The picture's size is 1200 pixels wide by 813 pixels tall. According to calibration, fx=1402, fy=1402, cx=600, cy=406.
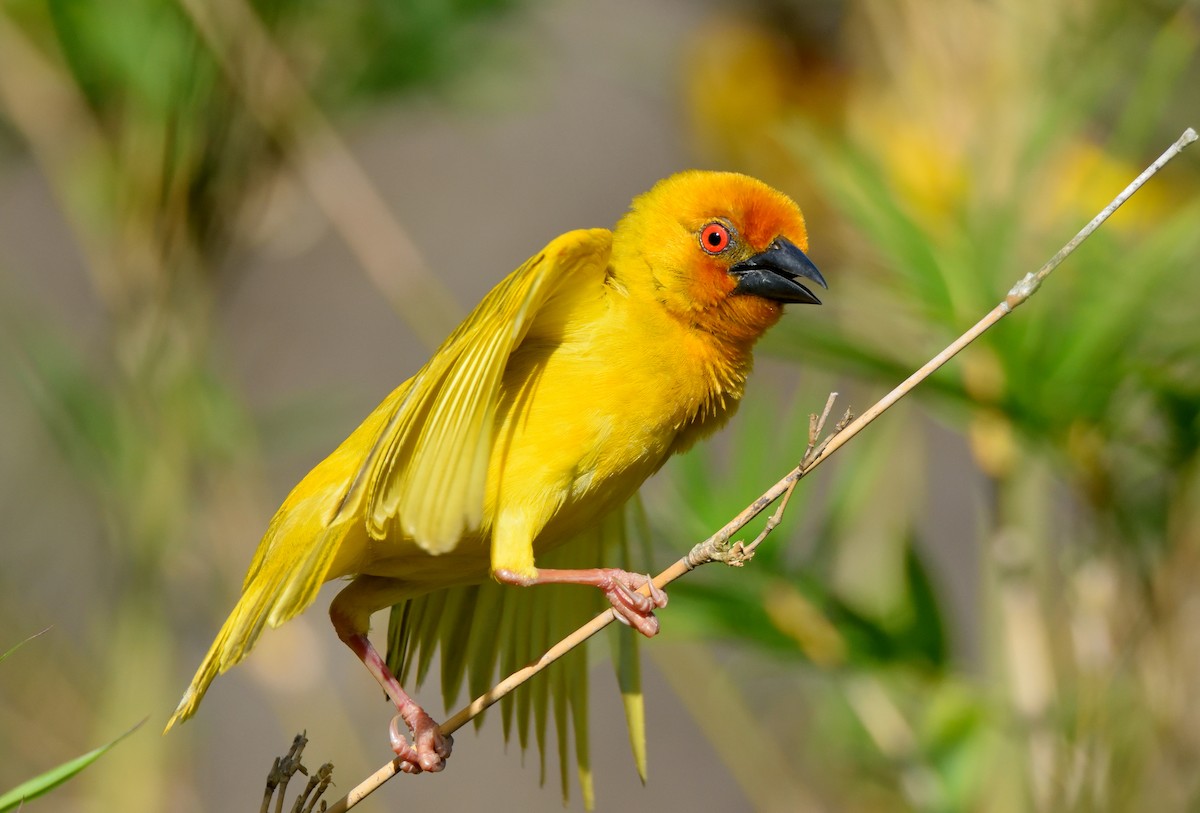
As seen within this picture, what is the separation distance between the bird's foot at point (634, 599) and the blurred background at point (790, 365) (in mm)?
605

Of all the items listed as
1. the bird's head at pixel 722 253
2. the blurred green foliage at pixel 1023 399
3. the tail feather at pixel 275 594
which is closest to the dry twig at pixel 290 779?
the tail feather at pixel 275 594

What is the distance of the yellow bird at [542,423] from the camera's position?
2.10m

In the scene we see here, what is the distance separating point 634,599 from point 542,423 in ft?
1.11

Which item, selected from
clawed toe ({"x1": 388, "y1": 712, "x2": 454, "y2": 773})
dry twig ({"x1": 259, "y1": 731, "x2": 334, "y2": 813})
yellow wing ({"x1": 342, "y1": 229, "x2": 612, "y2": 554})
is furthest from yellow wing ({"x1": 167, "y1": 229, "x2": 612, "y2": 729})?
clawed toe ({"x1": 388, "y1": 712, "x2": 454, "y2": 773})

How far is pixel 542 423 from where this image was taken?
7.79 feet

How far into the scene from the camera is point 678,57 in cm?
482

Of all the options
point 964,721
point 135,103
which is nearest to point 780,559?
point 964,721

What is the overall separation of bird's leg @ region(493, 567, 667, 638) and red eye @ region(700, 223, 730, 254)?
24.9 inches

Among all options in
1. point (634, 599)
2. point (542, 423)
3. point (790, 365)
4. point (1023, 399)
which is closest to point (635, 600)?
point (634, 599)

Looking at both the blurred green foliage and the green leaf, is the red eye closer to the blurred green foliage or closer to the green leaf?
the blurred green foliage

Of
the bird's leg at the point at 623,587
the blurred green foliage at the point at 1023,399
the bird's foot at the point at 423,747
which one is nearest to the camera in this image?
the bird's leg at the point at 623,587

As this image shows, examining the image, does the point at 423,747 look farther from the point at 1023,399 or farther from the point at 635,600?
the point at 1023,399

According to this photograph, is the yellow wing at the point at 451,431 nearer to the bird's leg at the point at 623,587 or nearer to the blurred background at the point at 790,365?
the bird's leg at the point at 623,587

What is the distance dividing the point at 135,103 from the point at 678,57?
75.1 inches
